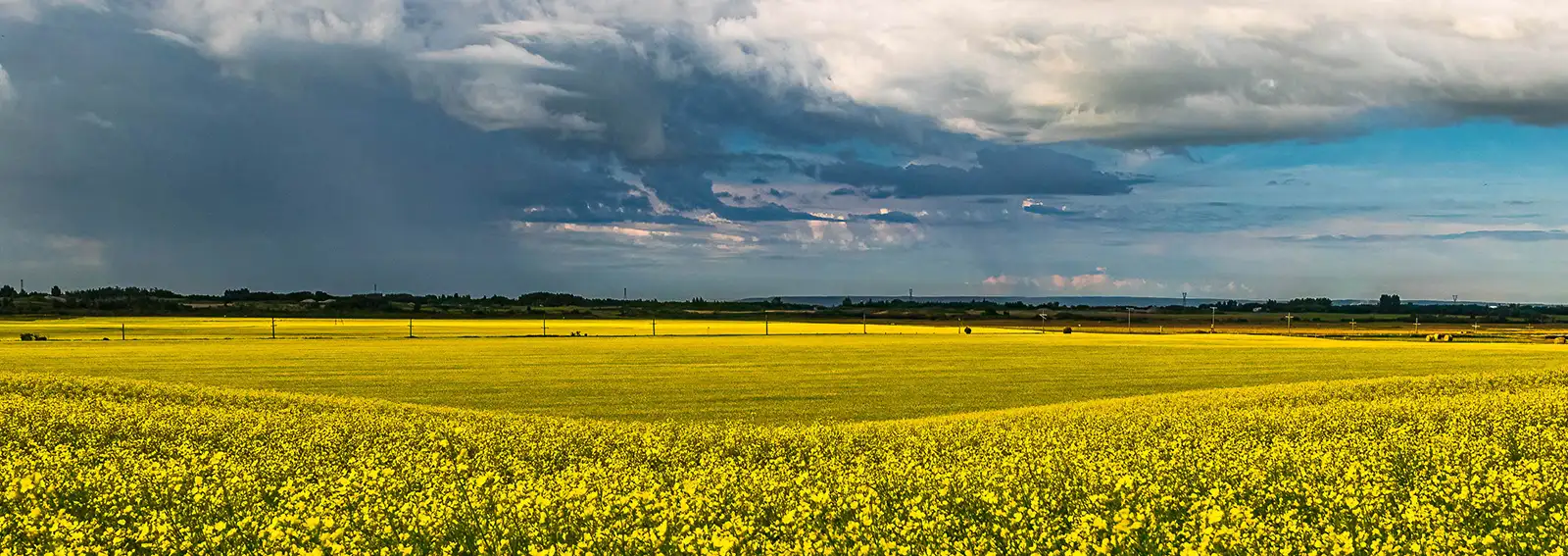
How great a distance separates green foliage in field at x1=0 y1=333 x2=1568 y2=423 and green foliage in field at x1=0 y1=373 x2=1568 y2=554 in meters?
13.1

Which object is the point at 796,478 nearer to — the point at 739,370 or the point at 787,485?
the point at 787,485

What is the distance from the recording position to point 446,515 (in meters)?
10.1

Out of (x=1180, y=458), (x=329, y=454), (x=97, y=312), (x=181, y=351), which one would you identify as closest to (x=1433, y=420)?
(x=1180, y=458)

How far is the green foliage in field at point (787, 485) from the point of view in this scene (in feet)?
29.9

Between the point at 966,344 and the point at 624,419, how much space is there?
54.7 m

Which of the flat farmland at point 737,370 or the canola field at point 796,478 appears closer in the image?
the canola field at point 796,478

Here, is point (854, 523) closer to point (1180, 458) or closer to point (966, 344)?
point (1180, 458)

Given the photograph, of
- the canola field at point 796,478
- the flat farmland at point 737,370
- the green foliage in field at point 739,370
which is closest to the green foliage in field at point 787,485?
the canola field at point 796,478

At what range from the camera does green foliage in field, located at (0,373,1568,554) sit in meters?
9.12

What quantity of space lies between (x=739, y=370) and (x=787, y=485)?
38.6 m

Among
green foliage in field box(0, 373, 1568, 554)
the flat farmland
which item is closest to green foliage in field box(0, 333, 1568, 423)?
the flat farmland

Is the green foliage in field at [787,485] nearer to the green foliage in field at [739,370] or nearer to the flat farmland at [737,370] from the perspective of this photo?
the flat farmland at [737,370]

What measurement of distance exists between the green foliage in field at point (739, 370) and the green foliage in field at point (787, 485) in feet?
43.1

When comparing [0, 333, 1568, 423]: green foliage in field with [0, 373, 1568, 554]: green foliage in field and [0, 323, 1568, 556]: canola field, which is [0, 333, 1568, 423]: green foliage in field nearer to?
[0, 323, 1568, 556]: canola field
